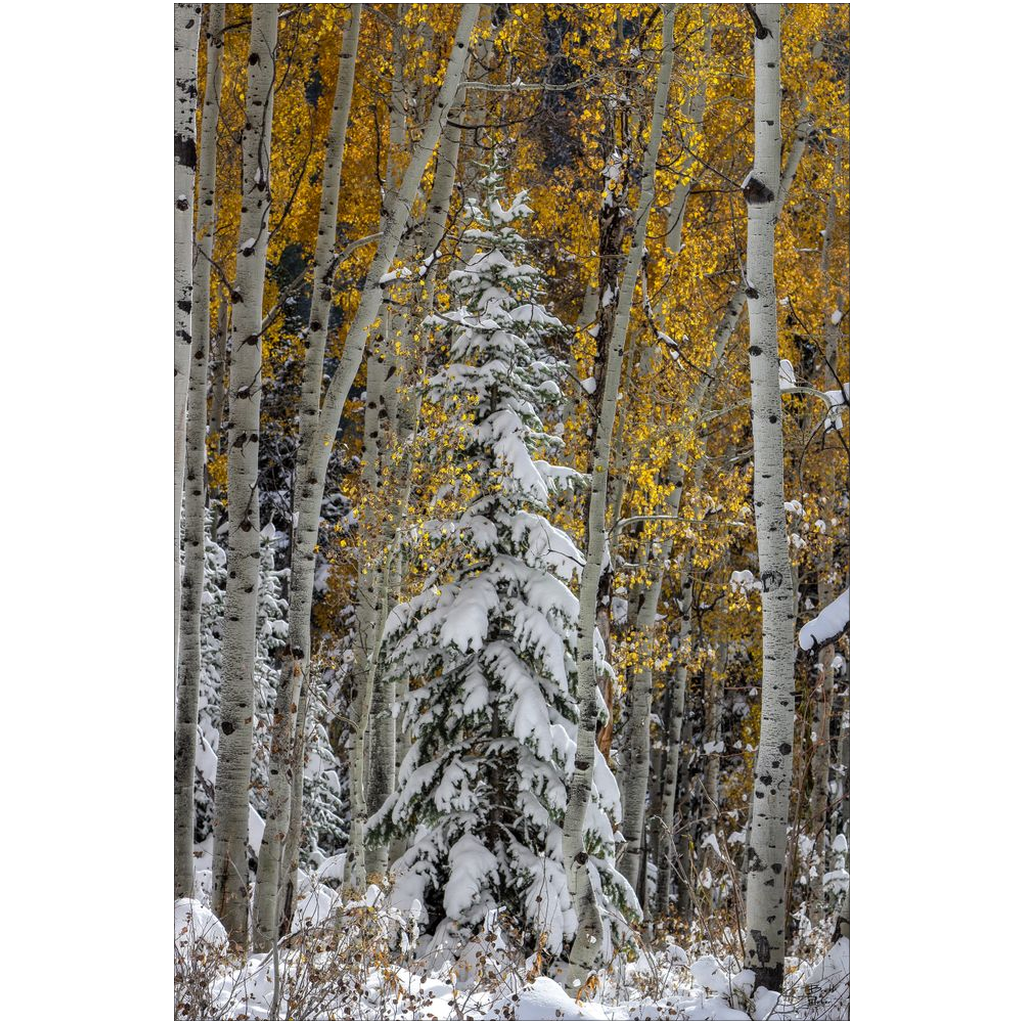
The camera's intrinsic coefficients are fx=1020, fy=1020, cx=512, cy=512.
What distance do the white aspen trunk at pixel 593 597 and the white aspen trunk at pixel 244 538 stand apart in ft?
5.57

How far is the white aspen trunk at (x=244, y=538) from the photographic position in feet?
17.4

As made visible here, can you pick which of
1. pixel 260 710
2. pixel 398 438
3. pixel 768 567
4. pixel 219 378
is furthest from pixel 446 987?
pixel 260 710

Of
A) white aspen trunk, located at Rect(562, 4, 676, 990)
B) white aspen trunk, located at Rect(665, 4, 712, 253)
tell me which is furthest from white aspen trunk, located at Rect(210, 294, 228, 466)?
white aspen trunk, located at Rect(562, 4, 676, 990)

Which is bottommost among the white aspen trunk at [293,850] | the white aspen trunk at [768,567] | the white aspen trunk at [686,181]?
the white aspen trunk at [293,850]

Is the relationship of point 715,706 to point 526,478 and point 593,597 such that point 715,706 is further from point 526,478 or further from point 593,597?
→ point 593,597

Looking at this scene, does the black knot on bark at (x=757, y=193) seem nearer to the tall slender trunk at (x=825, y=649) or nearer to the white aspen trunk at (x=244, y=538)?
the tall slender trunk at (x=825, y=649)

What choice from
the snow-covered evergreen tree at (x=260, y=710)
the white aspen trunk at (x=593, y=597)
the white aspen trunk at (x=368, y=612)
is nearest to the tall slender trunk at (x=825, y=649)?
the white aspen trunk at (x=593, y=597)

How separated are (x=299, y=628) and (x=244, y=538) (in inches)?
→ 21.9

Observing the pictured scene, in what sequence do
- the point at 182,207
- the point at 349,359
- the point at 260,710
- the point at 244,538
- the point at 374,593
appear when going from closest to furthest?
1. the point at 182,207
2. the point at 349,359
3. the point at 244,538
4. the point at 374,593
5. the point at 260,710

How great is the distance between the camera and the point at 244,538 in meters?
5.36

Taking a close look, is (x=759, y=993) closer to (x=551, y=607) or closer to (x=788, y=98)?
(x=551, y=607)

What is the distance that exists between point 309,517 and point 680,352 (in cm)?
255

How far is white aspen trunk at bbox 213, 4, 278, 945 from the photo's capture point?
529 centimetres
